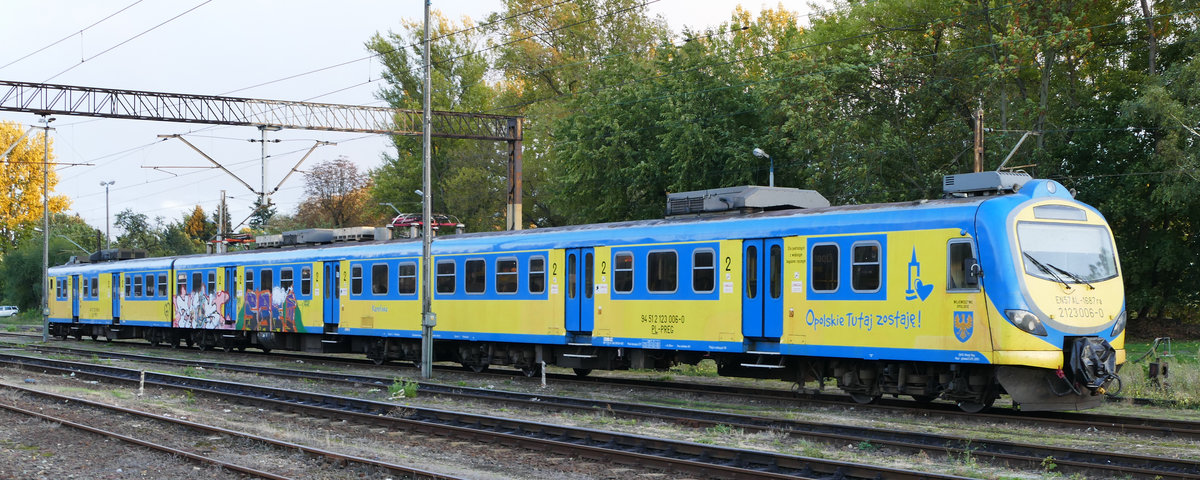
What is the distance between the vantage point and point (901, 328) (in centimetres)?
1555

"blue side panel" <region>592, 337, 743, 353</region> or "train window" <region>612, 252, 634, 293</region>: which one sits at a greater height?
"train window" <region>612, 252, 634, 293</region>

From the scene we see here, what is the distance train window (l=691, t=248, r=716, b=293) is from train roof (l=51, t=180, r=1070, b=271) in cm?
26

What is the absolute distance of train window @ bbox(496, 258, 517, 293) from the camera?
72.4ft

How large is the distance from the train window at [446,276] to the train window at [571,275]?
149 inches

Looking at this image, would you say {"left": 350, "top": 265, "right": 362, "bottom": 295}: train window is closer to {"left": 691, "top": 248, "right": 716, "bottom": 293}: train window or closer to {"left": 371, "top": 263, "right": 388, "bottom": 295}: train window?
{"left": 371, "top": 263, "right": 388, "bottom": 295}: train window

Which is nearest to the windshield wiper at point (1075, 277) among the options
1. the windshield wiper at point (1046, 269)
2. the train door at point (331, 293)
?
the windshield wiper at point (1046, 269)

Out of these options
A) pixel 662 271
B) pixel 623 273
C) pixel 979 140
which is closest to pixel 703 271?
pixel 662 271

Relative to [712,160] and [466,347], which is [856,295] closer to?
[466,347]

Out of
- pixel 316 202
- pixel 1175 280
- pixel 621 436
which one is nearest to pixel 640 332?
pixel 621 436

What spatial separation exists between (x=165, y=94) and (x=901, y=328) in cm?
2260

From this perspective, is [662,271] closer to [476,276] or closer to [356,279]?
[476,276]

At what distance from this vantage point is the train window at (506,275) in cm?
2208

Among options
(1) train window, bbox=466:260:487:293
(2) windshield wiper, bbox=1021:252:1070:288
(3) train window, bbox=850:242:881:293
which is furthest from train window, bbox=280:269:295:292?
(2) windshield wiper, bbox=1021:252:1070:288

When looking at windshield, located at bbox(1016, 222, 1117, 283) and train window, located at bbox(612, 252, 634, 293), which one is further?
train window, located at bbox(612, 252, 634, 293)
